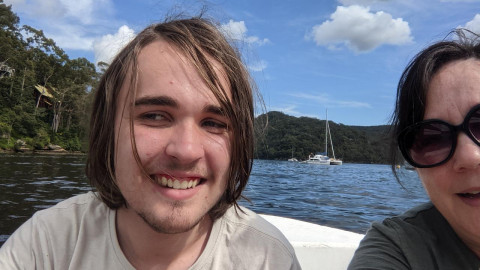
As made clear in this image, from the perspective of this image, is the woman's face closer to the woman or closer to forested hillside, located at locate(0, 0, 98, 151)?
the woman

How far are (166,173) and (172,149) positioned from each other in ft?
0.32

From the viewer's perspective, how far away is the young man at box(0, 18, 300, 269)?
125 cm

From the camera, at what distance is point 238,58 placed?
1659mm

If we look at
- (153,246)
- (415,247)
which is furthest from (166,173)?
(415,247)

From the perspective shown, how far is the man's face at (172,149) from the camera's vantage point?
1.23 meters

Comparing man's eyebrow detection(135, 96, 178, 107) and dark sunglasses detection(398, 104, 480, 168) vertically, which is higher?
man's eyebrow detection(135, 96, 178, 107)

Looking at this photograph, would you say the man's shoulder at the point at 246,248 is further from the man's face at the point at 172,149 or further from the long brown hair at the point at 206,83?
the man's face at the point at 172,149

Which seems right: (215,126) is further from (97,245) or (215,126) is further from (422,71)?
(422,71)

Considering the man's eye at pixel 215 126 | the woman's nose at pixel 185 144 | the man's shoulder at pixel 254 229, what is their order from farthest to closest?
the man's shoulder at pixel 254 229
the man's eye at pixel 215 126
the woman's nose at pixel 185 144

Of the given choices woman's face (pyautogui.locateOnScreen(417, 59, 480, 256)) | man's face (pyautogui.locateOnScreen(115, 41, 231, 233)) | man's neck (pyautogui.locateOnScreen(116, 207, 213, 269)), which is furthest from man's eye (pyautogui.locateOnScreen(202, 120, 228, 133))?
woman's face (pyautogui.locateOnScreen(417, 59, 480, 256))

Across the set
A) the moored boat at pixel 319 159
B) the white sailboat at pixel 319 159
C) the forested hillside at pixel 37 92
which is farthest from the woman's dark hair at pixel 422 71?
the moored boat at pixel 319 159

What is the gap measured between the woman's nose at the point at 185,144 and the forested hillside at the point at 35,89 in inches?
1227

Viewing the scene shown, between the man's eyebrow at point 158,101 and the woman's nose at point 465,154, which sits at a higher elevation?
the man's eyebrow at point 158,101

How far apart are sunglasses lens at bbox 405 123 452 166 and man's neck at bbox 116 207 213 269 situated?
93 centimetres
